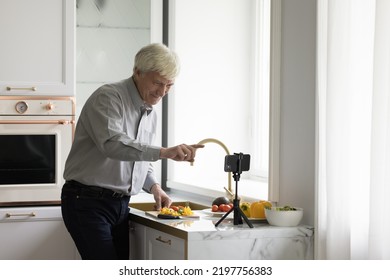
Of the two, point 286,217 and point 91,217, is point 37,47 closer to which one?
point 91,217

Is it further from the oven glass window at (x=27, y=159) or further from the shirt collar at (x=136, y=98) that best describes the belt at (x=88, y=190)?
the oven glass window at (x=27, y=159)

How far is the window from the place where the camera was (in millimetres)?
4469

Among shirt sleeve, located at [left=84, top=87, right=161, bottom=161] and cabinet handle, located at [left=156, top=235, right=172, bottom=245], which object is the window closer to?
cabinet handle, located at [left=156, top=235, right=172, bottom=245]

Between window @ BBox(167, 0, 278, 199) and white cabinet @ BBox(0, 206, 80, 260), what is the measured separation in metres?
0.77

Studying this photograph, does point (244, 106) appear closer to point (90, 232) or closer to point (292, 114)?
point (292, 114)

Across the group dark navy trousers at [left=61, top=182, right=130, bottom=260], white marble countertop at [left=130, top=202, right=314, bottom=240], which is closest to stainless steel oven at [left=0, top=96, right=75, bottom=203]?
dark navy trousers at [left=61, top=182, right=130, bottom=260]

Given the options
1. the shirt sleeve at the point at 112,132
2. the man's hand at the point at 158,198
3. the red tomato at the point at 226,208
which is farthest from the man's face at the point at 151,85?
the red tomato at the point at 226,208

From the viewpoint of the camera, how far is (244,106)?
4.56 m

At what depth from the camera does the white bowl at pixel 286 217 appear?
306cm

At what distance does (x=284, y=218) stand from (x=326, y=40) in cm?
71

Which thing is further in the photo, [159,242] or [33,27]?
[33,27]

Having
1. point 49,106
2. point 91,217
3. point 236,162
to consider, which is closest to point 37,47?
point 49,106

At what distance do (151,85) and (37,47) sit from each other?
1.23 m

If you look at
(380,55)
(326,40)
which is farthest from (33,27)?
(380,55)
